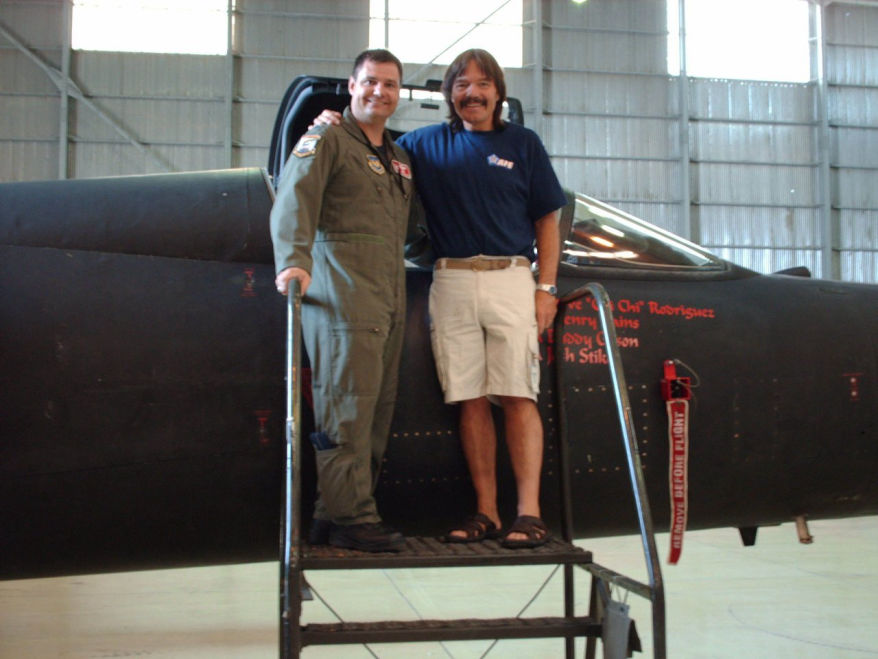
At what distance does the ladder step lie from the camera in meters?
2.60

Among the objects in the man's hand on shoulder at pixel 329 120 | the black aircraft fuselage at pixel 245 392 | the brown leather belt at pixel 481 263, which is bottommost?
the black aircraft fuselage at pixel 245 392

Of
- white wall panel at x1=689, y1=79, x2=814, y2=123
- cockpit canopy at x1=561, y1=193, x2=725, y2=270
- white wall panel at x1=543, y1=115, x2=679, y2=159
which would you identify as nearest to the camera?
cockpit canopy at x1=561, y1=193, x2=725, y2=270

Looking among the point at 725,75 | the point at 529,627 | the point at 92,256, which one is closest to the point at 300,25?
the point at 725,75

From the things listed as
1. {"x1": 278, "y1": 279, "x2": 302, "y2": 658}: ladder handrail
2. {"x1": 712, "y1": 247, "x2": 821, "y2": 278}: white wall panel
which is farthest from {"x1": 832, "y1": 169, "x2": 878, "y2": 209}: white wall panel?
{"x1": 278, "y1": 279, "x2": 302, "y2": 658}: ladder handrail

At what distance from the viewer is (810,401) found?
3811 mm

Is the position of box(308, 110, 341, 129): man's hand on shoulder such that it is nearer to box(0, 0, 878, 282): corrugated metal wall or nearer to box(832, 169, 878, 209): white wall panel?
box(0, 0, 878, 282): corrugated metal wall

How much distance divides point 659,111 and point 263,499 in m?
19.6

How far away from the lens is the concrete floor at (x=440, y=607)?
566 cm

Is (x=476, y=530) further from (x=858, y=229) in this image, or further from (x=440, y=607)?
(x=858, y=229)

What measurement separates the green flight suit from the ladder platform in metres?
0.16

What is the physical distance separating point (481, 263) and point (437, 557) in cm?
111

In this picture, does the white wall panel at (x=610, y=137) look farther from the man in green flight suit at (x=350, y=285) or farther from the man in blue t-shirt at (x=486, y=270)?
the man in green flight suit at (x=350, y=285)

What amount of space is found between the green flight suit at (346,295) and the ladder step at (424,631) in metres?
0.41

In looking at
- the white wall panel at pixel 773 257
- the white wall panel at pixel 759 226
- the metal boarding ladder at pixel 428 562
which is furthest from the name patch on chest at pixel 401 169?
the white wall panel at pixel 773 257
